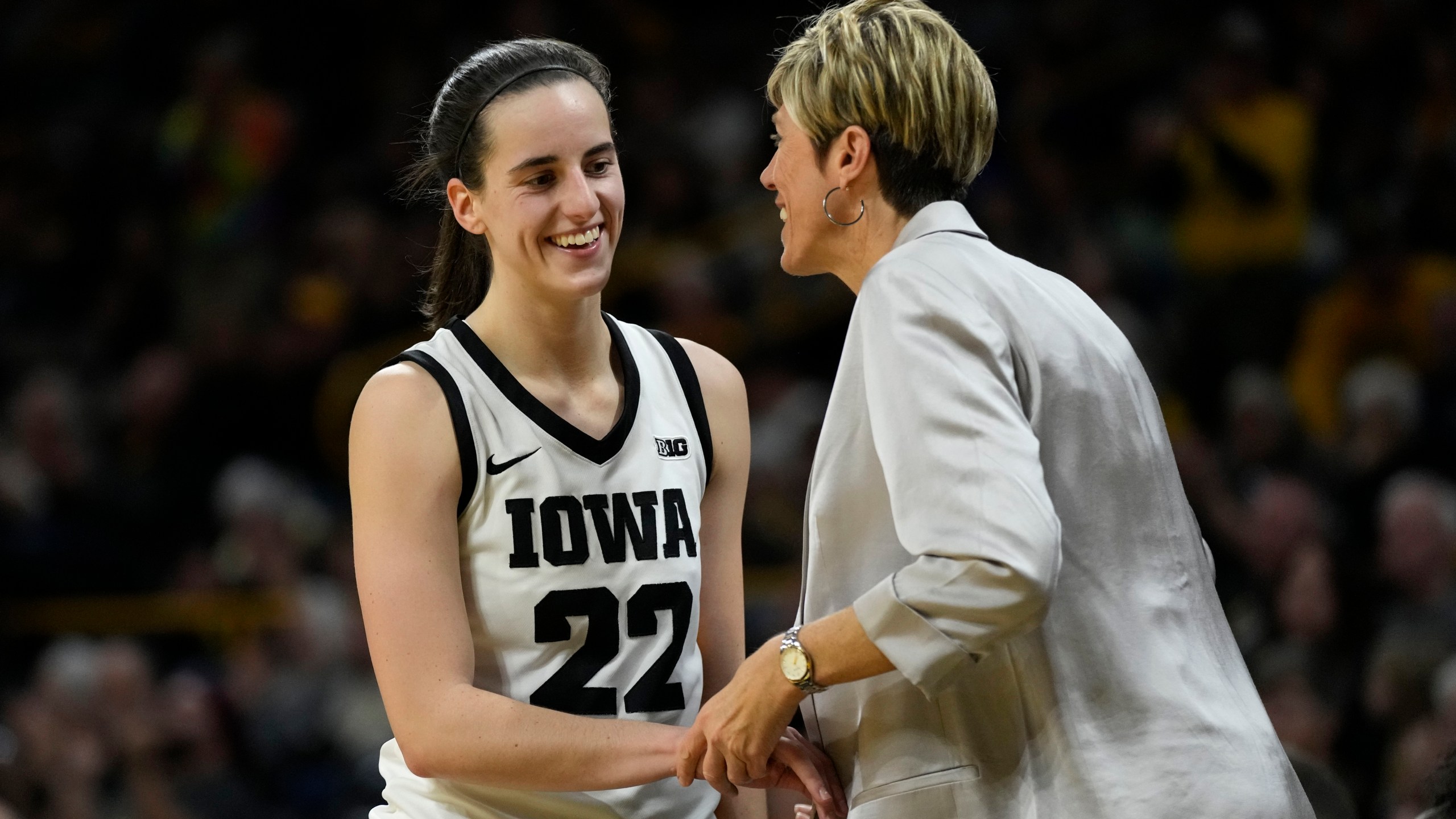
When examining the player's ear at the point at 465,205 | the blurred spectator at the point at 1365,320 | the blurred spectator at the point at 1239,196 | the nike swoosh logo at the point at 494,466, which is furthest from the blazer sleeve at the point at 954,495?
the blurred spectator at the point at 1239,196

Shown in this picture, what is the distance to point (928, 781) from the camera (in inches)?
68.5

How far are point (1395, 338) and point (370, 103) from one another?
4.17 meters

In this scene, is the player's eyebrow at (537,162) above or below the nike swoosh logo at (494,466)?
above

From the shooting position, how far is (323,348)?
588cm

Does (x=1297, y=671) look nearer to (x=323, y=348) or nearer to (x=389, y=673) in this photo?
(x=389, y=673)

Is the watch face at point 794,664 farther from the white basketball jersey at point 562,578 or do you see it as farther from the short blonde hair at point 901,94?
the short blonde hair at point 901,94

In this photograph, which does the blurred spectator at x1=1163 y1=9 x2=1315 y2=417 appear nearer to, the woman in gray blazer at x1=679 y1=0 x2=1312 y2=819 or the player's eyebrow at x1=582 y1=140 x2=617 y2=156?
the player's eyebrow at x1=582 y1=140 x2=617 y2=156

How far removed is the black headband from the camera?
7.11ft

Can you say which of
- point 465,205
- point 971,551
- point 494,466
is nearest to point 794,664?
point 971,551

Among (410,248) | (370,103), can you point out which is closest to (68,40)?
(370,103)

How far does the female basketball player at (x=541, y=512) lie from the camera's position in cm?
195

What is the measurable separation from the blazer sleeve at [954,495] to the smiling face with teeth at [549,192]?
613 mm

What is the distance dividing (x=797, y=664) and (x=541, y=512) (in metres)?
0.51

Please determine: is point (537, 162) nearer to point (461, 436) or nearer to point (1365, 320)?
point (461, 436)
